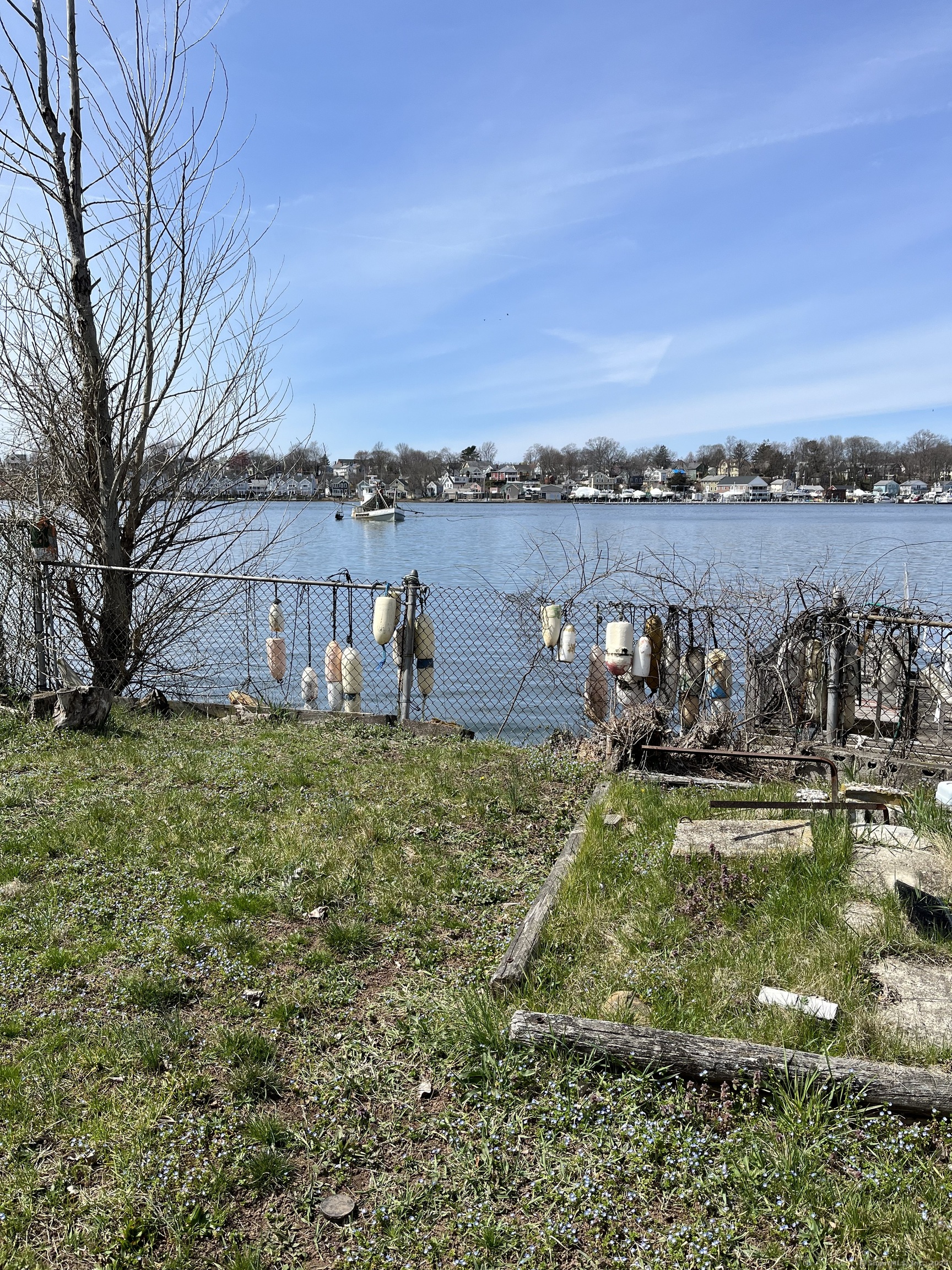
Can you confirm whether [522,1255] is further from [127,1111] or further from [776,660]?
[776,660]

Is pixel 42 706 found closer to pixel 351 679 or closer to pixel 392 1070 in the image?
pixel 351 679

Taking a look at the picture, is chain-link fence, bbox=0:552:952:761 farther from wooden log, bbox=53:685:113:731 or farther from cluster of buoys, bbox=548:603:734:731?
wooden log, bbox=53:685:113:731

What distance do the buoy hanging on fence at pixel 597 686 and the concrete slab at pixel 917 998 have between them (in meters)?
4.82

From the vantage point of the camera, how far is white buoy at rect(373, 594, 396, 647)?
826cm

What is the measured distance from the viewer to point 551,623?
849 centimetres

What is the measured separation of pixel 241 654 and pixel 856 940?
13.5 m

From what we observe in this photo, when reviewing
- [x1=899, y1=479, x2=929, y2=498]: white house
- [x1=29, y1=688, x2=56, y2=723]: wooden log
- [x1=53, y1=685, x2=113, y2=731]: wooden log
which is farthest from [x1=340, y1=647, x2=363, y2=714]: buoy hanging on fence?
[x1=899, y1=479, x2=929, y2=498]: white house

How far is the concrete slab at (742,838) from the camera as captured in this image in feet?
15.5

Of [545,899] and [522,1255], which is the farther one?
[545,899]

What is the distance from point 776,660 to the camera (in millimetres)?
7965

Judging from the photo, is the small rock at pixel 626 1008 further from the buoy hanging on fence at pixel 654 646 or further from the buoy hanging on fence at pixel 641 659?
the buoy hanging on fence at pixel 654 646

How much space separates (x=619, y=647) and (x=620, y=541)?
33.1m

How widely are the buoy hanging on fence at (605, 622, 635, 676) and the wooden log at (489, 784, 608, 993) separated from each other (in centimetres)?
269

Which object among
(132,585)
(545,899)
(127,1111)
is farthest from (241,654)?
(127,1111)
